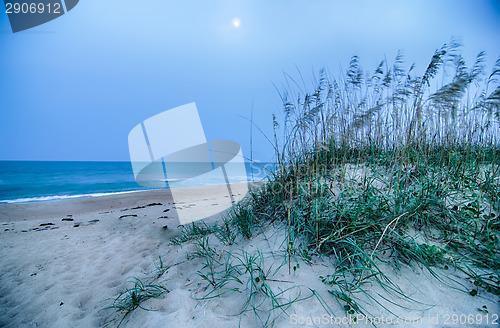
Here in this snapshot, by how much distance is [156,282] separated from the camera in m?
2.22

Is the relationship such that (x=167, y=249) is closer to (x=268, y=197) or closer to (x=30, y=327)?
(x=30, y=327)

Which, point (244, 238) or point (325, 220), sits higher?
point (325, 220)

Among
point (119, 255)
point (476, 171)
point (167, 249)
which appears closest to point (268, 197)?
point (167, 249)

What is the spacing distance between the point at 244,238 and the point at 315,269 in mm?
1024

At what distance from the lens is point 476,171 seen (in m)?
2.74

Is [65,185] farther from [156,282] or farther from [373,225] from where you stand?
[373,225]

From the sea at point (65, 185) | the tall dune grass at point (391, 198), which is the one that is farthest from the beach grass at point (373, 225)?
the sea at point (65, 185)

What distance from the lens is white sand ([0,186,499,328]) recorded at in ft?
4.75

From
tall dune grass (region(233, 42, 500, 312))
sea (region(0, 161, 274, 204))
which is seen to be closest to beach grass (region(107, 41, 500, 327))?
tall dune grass (region(233, 42, 500, 312))

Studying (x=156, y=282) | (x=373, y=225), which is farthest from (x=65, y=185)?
(x=373, y=225)

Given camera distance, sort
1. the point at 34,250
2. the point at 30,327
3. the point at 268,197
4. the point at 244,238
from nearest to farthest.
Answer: the point at 30,327 < the point at 244,238 < the point at 268,197 < the point at 34,250

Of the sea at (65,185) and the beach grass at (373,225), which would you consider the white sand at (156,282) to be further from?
the sea at (65,185)

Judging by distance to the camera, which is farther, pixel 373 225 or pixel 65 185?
pixel 65 185

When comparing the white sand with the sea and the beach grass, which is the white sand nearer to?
the beach grass
